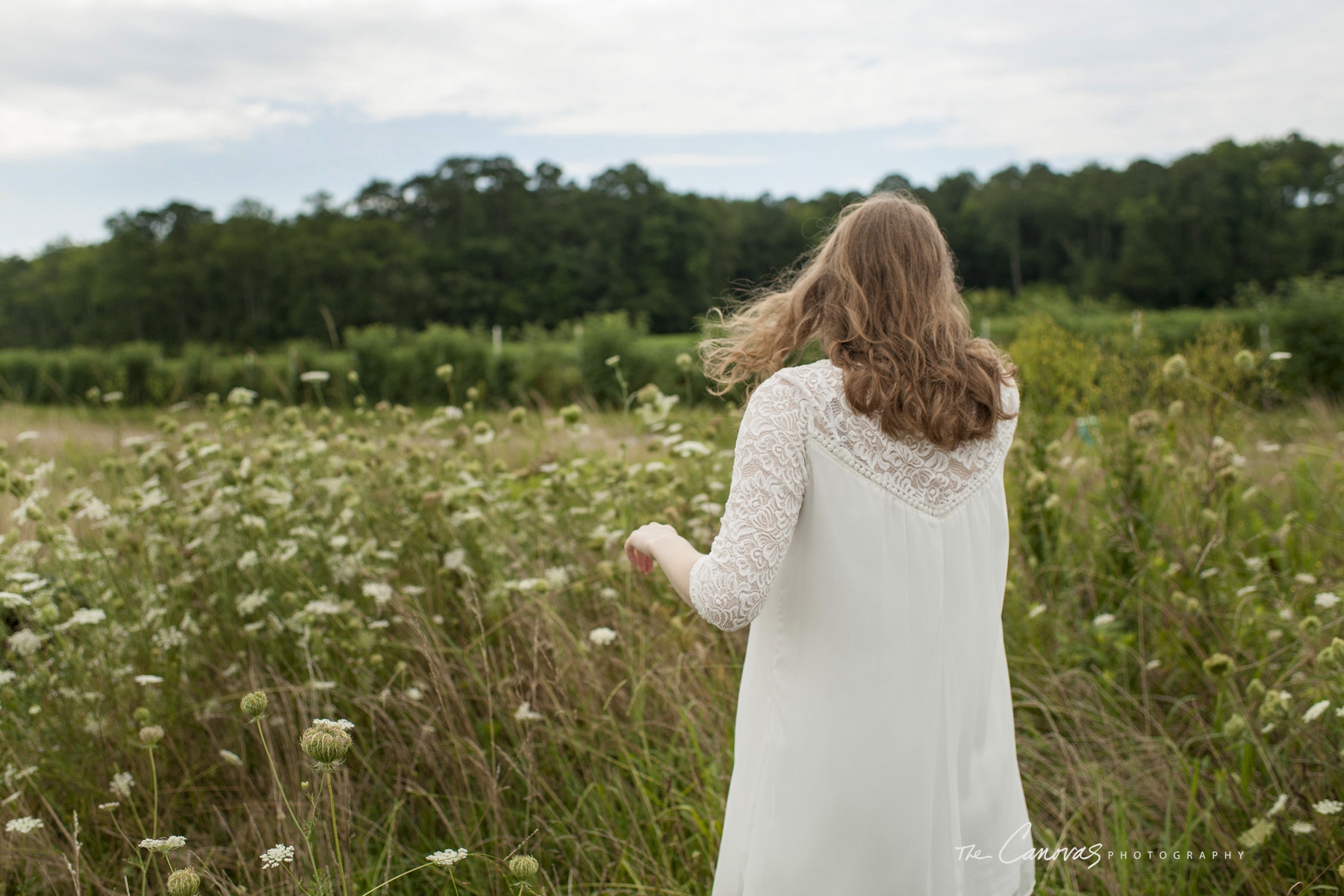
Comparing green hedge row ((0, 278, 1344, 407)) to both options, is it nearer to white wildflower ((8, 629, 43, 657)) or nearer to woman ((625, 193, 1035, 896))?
white wildflower ((8, 629, 43, 657))

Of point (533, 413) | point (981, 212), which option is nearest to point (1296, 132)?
point (981, 212)

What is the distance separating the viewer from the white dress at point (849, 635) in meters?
1.42

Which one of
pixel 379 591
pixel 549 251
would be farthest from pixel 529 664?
pixel 549 251

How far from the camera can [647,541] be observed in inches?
65.1

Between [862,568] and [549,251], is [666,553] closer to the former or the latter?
[862,568]

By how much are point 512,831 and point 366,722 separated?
26.7 inches

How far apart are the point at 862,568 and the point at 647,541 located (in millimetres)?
418

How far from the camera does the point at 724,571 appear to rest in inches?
54.7

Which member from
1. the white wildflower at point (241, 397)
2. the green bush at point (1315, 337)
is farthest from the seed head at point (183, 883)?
the green bush at point (1315, 337)

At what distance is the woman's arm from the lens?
1.39 m

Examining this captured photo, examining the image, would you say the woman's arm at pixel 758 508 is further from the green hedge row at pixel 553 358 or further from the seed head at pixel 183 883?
the green hedge row at pixel 553 358

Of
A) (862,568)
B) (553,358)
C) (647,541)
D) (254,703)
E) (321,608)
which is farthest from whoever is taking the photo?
(553,358)

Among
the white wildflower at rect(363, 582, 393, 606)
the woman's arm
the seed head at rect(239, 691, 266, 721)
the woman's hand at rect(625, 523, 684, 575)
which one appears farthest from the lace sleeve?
the white wildflower at rect(363, 582, 393, 606)

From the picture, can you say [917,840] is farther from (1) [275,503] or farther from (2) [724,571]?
(1) [275,503]
